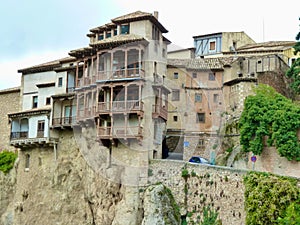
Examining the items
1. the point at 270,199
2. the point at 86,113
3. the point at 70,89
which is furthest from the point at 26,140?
the point at 270,199

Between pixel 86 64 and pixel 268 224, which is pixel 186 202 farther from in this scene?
pixel 86 64

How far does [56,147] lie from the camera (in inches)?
1889

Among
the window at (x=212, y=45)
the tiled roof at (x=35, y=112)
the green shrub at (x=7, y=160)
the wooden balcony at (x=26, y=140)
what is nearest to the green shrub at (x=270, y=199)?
the wooden balcony at (x=26, y=140)

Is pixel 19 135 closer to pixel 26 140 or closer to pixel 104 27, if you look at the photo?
pixel 26 140

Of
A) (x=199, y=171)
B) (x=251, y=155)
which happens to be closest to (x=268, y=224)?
(x=199, y=171)

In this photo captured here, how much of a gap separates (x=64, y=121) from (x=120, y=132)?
337 inches

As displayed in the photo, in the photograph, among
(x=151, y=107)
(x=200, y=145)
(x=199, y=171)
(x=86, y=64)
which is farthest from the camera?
(x=200, y=145)

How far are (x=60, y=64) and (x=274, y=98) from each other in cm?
2113

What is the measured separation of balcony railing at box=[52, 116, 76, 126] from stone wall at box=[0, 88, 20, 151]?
10015mm

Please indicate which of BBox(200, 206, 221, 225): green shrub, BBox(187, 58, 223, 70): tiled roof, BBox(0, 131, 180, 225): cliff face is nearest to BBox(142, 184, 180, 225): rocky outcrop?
BBox(0, 131, 180, 225): cliff face

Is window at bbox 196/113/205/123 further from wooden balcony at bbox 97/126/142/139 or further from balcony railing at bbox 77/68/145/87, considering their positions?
wooden balcony at bbox 97/126/142/139

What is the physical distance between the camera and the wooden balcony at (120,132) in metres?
40.2

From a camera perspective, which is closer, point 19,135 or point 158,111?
point 158,111

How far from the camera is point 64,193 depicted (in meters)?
46.3
